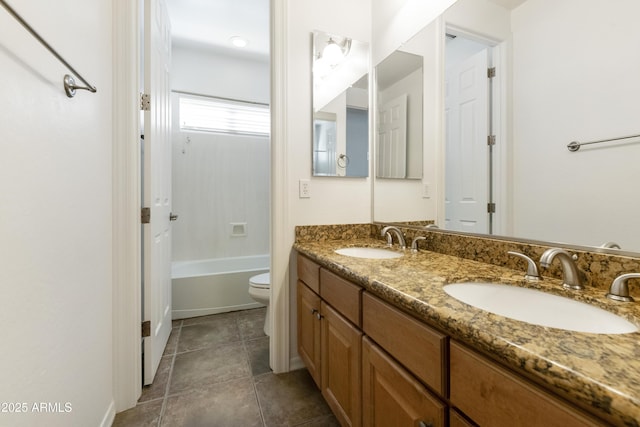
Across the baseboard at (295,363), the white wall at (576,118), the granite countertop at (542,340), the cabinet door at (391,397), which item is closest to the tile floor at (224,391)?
the baseboard at (295,363)

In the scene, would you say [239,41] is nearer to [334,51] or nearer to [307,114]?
[334,51]

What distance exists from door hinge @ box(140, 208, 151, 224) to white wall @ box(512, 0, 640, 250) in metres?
1.74

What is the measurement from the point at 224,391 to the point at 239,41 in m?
3.03

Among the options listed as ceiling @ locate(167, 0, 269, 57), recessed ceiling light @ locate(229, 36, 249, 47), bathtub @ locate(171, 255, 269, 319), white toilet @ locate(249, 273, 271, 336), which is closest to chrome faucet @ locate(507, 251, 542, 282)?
white toilet @ locate(249, 273, 271, 336)

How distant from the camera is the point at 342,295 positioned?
1.07 meters

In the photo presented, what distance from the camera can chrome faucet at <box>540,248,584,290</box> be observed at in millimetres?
759

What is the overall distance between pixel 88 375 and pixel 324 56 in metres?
1.98

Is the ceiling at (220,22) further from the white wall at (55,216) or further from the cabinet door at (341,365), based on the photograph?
the cabinet door at (341,365)

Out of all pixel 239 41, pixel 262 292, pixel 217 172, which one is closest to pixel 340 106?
pixel 262 292

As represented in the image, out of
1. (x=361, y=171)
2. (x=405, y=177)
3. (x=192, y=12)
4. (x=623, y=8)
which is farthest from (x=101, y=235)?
(x=192, y=12)

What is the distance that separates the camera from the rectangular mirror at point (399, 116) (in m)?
1.59

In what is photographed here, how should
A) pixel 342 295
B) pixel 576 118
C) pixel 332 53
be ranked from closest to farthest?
pixel 576 118
pixel 342 295
pixel 332 53

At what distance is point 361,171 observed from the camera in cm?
184

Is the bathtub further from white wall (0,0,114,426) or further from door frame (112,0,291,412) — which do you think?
white wall (0,0,114,426)
